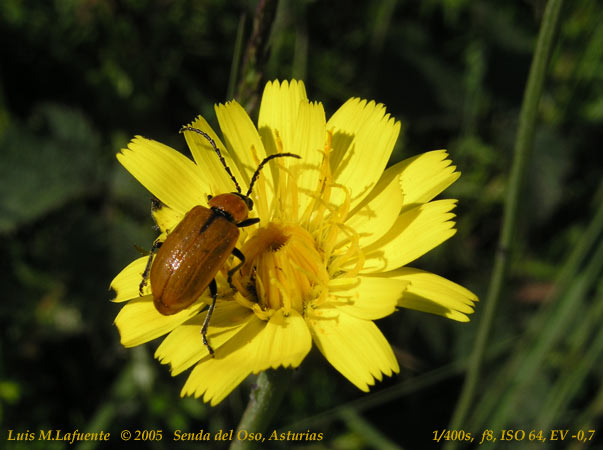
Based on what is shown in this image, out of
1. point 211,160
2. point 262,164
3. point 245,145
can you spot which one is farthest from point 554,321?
point 211,160

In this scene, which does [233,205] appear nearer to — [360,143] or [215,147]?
[215,147]

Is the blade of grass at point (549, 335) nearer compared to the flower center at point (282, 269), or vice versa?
the flower center at point (282, 269)

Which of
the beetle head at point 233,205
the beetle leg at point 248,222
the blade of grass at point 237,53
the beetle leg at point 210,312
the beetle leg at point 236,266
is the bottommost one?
the beetle leg at point 210,312

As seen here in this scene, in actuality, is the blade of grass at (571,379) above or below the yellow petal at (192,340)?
below

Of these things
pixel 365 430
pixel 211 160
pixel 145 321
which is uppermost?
pixel 211 160

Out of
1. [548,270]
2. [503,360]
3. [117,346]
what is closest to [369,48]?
[548,270]

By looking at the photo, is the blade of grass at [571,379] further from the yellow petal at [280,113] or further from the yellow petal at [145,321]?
the yellow petal at [145,321]

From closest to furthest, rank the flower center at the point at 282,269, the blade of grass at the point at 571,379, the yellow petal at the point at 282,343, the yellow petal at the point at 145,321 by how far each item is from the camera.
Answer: the yellow petal at the point at 282,343
the yellow petal at the point at 145,321
the flower center at the point at 282,269
the blade of grass at the point at 571,379

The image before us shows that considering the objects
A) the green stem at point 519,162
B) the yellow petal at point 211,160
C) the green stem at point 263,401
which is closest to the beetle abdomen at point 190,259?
the yellow petal at point 211,160
